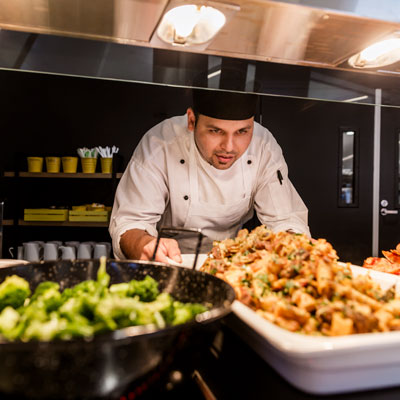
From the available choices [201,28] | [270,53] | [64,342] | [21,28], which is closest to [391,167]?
[270,53]

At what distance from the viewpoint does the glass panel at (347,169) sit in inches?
140

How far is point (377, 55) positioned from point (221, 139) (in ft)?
3.34

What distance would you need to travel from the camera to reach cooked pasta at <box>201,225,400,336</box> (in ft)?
2.23

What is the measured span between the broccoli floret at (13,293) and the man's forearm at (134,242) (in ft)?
2.72

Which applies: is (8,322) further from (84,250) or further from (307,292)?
(84,250)

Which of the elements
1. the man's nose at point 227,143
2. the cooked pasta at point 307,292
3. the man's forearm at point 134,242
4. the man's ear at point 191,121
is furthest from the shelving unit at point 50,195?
the cooked pasta at point 307,292

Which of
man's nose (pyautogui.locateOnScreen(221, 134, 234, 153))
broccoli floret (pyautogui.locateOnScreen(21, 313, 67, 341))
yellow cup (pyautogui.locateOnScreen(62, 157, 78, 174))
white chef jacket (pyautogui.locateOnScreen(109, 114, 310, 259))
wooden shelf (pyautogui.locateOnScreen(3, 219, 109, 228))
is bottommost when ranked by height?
wooden shelf (pyautogui.locateOnScreen(3, 219, 109, 228))

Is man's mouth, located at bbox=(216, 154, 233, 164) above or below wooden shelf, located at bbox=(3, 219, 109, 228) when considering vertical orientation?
above

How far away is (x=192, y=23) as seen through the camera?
103 cm

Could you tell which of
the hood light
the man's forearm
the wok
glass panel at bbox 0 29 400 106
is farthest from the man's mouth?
the wok

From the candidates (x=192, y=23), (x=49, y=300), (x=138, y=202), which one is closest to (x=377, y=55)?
(x=192, y=23)

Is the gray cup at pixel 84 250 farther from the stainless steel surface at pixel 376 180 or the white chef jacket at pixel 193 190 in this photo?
the stainless steel surface at pixel 376 180

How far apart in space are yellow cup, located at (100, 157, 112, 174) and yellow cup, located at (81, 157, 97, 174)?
0.23ft

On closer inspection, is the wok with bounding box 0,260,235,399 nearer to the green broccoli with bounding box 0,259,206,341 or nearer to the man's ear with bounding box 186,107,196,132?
the green broccoli with bounding box 0,259,206,341
